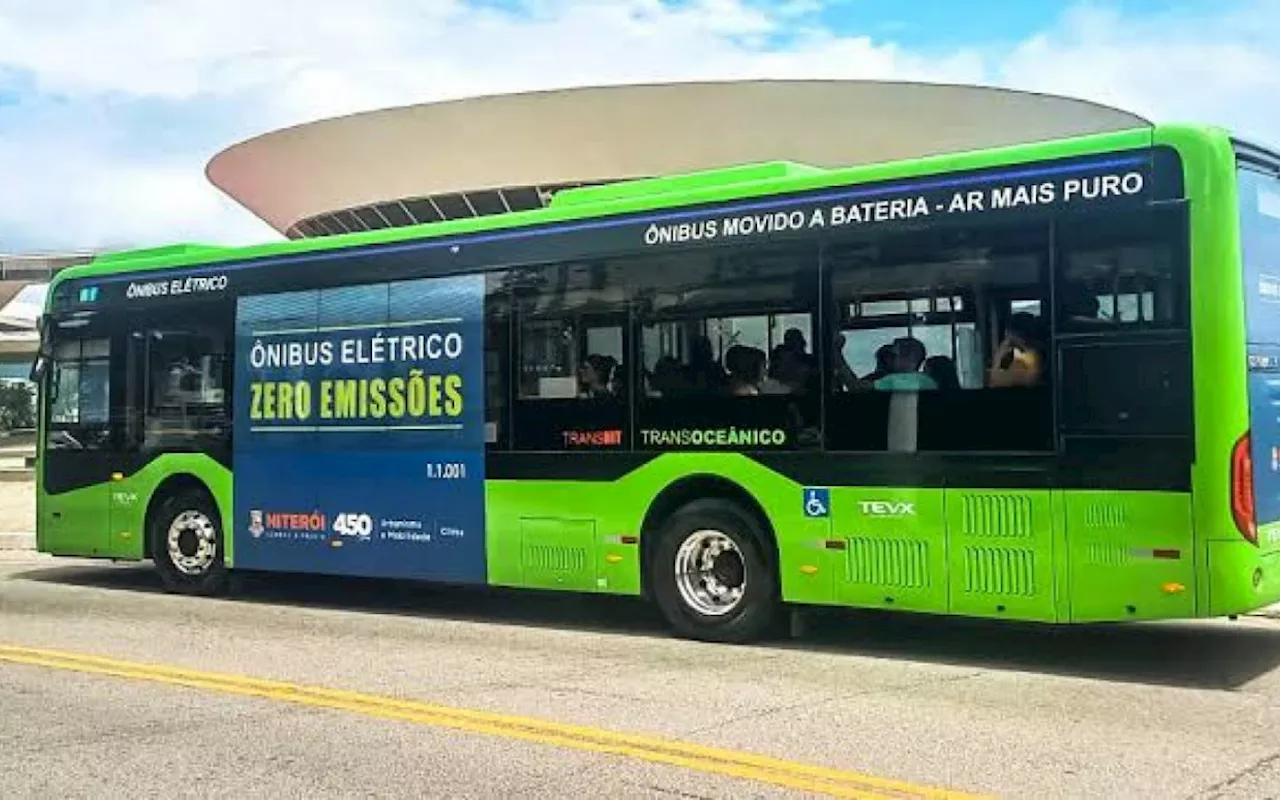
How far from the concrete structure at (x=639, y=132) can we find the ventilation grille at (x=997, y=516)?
4192cm

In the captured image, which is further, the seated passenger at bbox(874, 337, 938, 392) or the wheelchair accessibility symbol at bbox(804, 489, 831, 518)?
the wheelchair accessibility symbol at bbox(804, 489, 831, 518)

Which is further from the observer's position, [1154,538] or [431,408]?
[431,408]

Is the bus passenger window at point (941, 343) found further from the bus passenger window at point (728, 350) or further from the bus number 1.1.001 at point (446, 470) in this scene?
the bus number 1.1.001 at point (446, 470)

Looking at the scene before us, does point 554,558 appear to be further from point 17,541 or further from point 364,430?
point 17,541

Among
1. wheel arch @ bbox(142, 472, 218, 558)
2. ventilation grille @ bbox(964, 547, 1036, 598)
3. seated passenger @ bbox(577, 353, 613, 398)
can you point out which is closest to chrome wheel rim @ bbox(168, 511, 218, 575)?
wheel arch @ bbox(142, 472, 218, 558)

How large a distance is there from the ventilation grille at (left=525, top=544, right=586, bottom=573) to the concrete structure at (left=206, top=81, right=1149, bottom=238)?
4043cm

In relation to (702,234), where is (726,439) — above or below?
below

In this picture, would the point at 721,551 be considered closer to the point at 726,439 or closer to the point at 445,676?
the point at 726,439

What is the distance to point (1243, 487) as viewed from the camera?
23.6 feet

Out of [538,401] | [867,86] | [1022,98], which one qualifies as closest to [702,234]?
[538,401]

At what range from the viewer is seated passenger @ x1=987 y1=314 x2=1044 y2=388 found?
7754 mm

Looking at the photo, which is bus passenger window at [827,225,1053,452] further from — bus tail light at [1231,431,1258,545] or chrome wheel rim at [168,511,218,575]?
chrome wheel rim at [168,511,218,575]

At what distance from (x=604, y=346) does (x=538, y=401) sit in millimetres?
736

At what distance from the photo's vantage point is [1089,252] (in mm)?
7598
